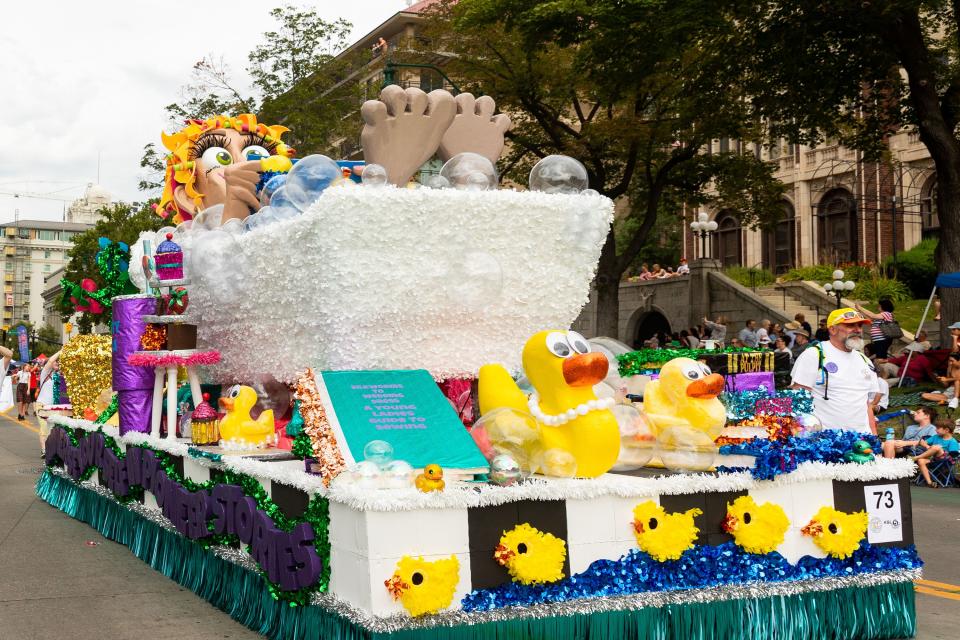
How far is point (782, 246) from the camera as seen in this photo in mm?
43531

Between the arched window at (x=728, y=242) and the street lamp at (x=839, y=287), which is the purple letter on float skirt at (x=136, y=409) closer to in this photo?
the street lamp at (x=839, y=287)

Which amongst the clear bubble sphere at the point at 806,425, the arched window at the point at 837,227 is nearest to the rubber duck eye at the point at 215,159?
the clear bubble sphere at the point at 806,425

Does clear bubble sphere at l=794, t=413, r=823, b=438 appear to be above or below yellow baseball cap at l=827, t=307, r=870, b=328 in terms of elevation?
below

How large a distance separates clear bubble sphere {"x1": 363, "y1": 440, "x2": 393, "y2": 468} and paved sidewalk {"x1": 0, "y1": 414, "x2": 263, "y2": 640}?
1.57 metres

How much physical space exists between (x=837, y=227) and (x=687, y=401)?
3696cm

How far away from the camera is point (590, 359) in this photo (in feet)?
17.3

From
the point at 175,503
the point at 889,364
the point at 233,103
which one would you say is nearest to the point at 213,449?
the point at 175,503

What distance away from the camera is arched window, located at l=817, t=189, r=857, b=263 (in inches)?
1556

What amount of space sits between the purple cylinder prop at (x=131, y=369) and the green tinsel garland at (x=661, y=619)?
2648 mm

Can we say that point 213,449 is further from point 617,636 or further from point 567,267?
point 617,636

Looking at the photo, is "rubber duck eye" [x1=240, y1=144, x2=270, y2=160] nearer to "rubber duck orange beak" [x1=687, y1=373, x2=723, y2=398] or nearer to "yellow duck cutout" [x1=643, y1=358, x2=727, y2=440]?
"yellow duck cutout" [x1=643, y1=358, x2=727, y2=440]

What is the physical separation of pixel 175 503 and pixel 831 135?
19.2m

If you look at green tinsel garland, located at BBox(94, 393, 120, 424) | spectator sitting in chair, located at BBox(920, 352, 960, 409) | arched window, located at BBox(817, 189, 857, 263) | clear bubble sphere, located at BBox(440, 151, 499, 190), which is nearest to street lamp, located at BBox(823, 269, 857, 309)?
arched window, located at BBox(817, 189, 857, 263)

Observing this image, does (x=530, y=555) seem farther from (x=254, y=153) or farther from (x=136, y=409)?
(x=254, y=153)
